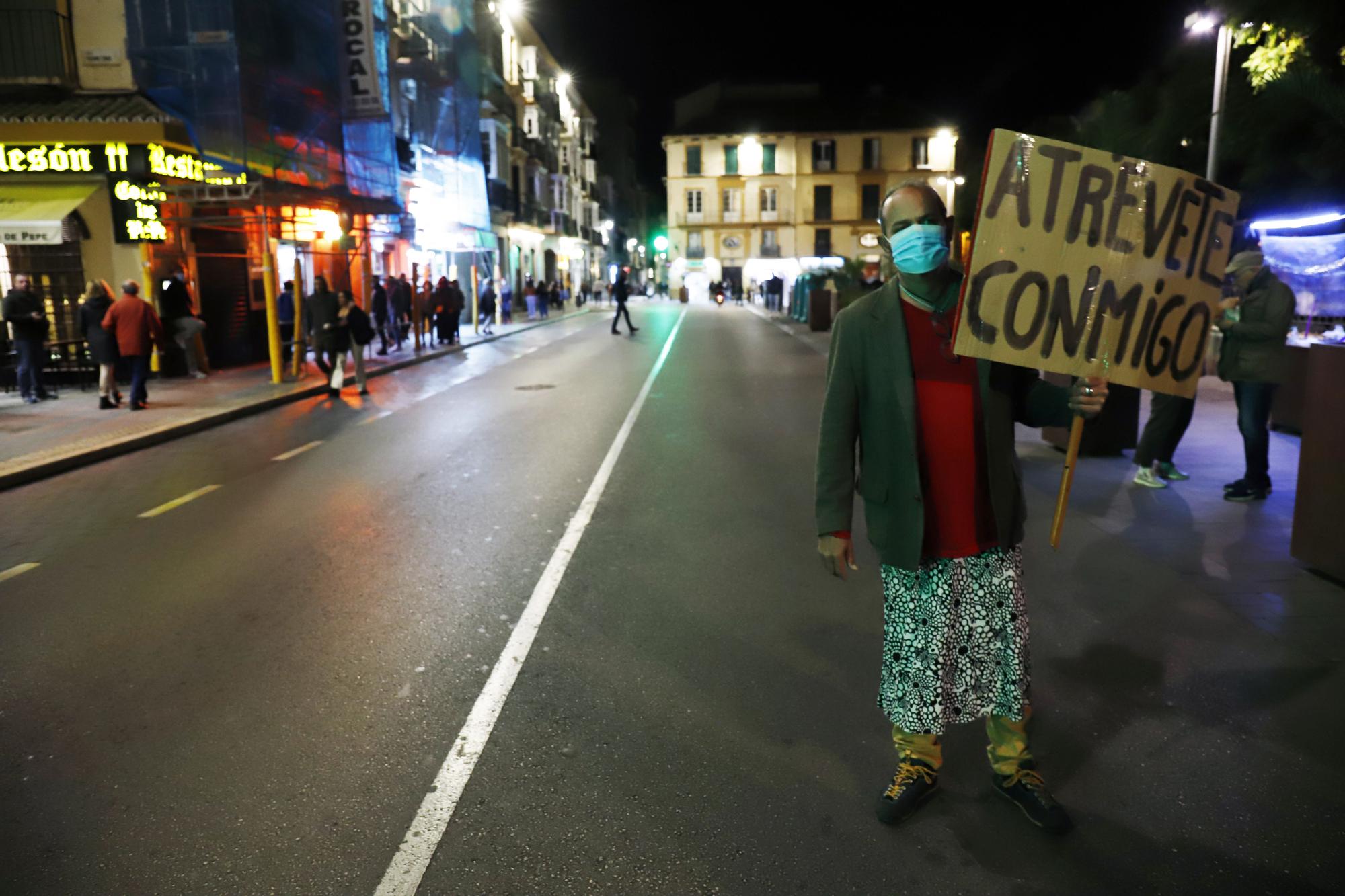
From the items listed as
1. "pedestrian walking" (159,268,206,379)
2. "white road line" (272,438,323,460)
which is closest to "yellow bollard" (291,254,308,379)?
"pedestrian walking" (159,268,206,379)

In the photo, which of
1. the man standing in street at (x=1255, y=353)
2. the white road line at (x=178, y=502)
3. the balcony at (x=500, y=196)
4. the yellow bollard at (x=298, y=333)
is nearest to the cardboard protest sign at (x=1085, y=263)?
the man standing in street at (x=1255, y=353)

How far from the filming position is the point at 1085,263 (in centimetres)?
315

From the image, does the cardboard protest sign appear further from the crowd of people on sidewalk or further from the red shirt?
the crowd of people on sidewalk

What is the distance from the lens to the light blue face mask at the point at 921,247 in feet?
9.98

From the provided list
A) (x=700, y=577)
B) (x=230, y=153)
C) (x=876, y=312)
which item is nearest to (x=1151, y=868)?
(x=876, y=312)

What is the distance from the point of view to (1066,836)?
3209mm

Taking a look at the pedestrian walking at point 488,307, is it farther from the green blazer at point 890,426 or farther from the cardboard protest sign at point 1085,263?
the cardboard protest sign at point 1085,263

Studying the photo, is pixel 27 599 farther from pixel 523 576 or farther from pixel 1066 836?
pixel 1066 836

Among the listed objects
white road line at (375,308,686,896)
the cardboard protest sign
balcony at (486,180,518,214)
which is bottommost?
white road line at (375,308,686,896)

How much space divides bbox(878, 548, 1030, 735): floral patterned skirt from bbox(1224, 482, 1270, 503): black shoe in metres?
5.36

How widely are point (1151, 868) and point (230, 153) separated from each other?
18.8 meters

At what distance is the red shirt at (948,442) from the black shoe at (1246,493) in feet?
18.1

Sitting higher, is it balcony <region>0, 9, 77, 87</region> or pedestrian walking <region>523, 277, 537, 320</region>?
balcony <region>0, 9, 77, 87</region>

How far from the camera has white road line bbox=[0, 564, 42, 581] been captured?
633 cm
